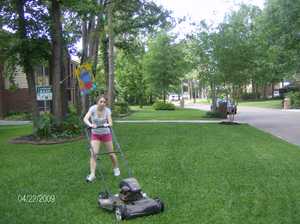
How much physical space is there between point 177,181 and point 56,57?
29.7 ft

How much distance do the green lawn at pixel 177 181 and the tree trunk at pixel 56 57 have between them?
2611 millimetres

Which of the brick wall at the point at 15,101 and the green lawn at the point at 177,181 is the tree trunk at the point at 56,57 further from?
the brick wall at the point at 15,101

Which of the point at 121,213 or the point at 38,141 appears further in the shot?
the point at 38,141

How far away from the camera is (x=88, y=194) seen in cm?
693

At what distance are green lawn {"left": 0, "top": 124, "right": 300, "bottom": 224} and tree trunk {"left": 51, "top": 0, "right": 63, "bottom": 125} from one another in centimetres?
261

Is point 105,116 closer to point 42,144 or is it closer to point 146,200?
point 146,200

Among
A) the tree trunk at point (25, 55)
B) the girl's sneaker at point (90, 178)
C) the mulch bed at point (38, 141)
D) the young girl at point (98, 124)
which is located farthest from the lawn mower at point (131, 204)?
the tree trunk at point (25, 55)

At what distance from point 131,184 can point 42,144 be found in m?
8.12

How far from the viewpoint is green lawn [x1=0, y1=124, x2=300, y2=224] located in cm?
578

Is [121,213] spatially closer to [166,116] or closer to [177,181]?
[177,181]

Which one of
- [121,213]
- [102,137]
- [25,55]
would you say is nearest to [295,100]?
[25,55]

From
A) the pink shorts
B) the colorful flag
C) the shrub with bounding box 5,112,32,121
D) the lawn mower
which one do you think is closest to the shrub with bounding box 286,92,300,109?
the shrub with bounding box 5,112,32,121

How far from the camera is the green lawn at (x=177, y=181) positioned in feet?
19.0

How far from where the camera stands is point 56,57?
49.7ft
